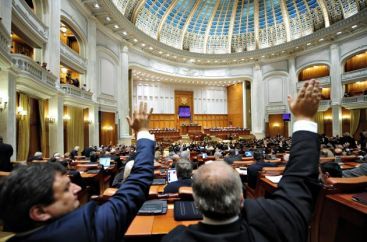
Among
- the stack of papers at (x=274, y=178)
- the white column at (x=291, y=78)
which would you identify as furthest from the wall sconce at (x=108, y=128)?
the white column at (x=291, y=78)

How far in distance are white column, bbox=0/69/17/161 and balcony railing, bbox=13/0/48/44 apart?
280 cm

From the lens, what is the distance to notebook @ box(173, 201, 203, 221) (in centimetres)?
205

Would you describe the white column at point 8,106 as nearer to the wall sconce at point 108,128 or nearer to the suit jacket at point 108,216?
the suit jacket at point 108,216

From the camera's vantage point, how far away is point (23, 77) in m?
7.24

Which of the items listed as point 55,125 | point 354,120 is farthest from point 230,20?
point 55,125

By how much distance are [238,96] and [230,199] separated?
26.0m

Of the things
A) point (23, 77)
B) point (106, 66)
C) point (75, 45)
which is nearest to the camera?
point (23, 77)

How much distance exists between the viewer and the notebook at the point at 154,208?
7.38 feet

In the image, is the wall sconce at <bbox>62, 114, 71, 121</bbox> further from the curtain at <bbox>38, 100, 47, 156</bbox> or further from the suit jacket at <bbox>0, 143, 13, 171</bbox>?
the suit jacket at <bbox>0, 143, 13, 171</bbox>

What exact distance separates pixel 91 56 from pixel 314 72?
776 inches

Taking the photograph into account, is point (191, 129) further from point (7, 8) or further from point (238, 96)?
point (7, 8)

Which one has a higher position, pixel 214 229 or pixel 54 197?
pixel 54 197

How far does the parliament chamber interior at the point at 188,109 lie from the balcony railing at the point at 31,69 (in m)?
0.05

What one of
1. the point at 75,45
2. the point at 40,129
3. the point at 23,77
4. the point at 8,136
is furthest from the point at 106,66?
the point at 8,136
